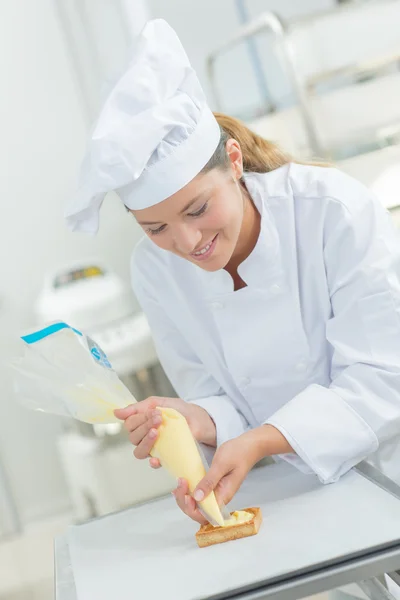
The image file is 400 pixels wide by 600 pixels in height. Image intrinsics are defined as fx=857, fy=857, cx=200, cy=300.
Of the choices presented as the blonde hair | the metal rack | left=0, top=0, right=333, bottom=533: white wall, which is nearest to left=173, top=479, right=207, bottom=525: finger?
the blonde hair

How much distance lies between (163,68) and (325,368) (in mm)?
559

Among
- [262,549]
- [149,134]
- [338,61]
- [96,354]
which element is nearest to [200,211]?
[149,134]

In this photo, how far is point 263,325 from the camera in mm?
1423

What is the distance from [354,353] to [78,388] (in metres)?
0.42

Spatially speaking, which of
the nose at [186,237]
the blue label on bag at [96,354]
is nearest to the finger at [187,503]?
the blue label on bag at [96,354]

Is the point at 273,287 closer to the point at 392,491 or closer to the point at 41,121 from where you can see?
the point at 392,491

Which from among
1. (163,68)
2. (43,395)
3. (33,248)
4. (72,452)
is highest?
(163,68)

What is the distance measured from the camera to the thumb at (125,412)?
3.92 feet

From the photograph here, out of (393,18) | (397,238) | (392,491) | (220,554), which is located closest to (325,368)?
(397,238)

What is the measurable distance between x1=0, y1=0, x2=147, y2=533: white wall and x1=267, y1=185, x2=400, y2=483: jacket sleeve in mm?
2371

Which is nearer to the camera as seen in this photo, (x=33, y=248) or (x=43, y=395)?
(x=43, y=395)

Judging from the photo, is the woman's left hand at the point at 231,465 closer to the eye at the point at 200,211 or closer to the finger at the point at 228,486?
the finger at the point at 228,486

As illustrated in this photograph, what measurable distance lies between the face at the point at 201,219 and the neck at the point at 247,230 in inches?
3.5

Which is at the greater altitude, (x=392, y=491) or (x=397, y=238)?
(x=397, y=238)
